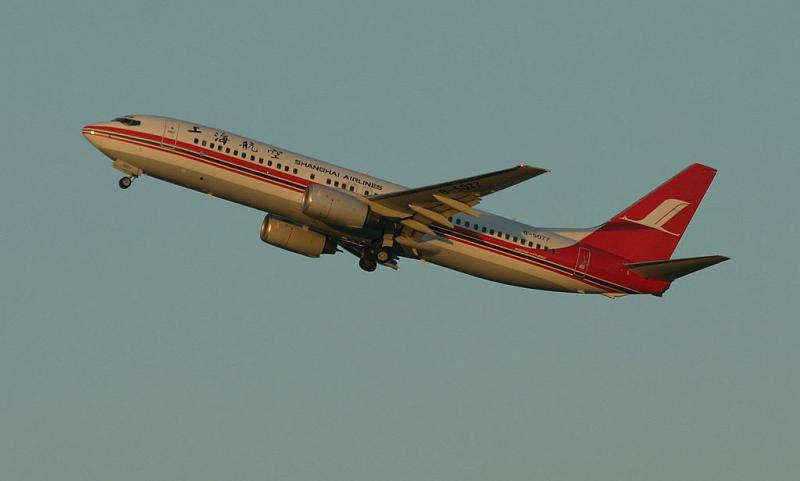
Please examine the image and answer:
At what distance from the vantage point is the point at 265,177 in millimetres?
51781

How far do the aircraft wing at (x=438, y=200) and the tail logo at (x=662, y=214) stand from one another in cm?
1057

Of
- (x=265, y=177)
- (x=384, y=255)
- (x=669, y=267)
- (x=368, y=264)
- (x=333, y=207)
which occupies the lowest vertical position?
(x=368, y=264)

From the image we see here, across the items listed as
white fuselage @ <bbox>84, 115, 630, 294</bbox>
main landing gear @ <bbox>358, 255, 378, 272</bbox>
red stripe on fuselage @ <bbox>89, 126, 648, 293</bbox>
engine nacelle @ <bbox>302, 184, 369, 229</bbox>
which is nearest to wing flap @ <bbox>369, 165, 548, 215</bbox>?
engine nacelle @ <bbox>302, 184, 369, 229</bbox>

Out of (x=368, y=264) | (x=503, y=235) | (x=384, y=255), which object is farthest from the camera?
(x=368, y=264)

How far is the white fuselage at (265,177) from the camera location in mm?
51812

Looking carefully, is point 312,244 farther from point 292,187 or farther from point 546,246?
point 546,246

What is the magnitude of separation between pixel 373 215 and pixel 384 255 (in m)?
2.68

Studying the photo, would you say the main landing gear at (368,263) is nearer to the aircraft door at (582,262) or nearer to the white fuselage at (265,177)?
the white fuselage at (265,177)

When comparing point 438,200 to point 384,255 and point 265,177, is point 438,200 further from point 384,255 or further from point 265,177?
point 265,177

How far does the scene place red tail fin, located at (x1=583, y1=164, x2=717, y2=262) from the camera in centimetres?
5853

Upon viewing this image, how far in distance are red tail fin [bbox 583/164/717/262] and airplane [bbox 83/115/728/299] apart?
24 cm

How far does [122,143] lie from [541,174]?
17903 millimetres

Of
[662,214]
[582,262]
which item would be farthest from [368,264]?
[662,214]

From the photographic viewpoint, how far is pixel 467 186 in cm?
4966
